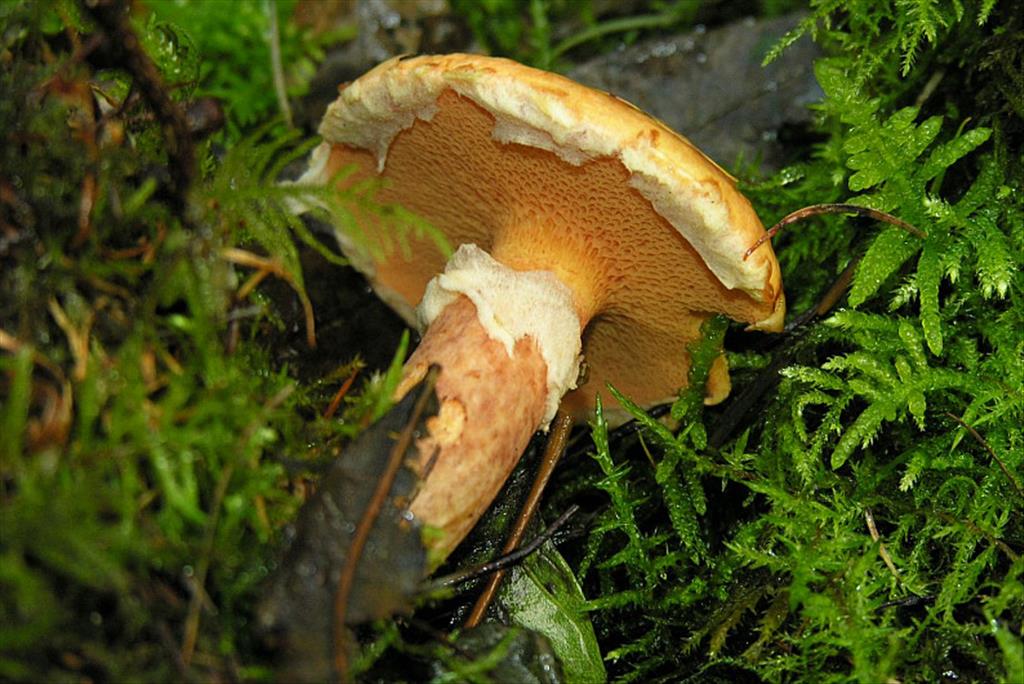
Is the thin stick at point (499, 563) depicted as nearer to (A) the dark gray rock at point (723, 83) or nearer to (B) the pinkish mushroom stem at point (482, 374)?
(B) the pinkish mushroom stem at point (482, 374)

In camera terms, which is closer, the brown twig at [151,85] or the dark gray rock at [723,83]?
the brown twig at [151,85]

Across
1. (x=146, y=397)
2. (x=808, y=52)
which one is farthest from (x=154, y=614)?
(x=808, y=52)

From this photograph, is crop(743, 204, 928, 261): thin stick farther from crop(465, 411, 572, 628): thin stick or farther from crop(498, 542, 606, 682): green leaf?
crop(498, 542, 606, 682): green leaf

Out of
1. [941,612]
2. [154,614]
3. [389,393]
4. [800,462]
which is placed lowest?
[941,612]

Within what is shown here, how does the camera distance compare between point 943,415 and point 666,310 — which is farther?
point 666,310

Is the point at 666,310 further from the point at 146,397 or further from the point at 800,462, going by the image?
the point at 146,397

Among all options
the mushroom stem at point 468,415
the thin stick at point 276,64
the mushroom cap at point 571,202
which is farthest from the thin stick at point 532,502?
the thin stick at point 276,64
